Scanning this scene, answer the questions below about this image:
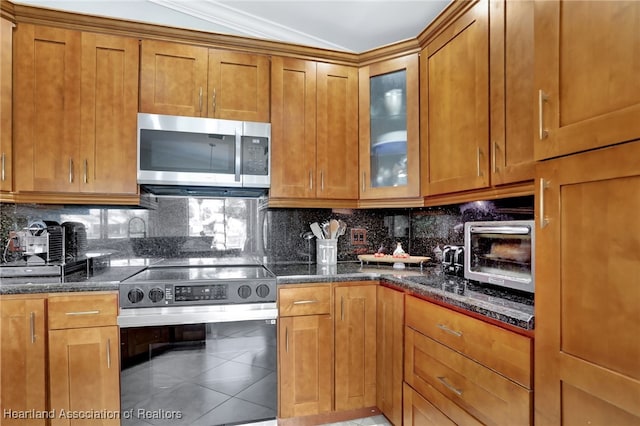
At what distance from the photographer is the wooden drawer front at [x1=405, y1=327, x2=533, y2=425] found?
1120mm

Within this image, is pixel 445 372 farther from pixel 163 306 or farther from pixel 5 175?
pixel 5 175

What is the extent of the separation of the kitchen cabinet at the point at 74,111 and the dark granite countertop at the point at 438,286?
1.17 metres

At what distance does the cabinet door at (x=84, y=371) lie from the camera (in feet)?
5.45

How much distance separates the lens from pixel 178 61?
206 centimetres

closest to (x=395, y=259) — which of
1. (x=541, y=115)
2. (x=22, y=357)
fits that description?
(x=541, y=115)

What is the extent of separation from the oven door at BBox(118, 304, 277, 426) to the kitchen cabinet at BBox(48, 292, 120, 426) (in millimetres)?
57

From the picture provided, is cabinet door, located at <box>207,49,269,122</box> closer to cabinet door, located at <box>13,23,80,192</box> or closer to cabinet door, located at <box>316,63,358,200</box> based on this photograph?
cabinet door, located at <box>316,63,358,200</box>

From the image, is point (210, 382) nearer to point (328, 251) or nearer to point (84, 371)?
point (84, 371)

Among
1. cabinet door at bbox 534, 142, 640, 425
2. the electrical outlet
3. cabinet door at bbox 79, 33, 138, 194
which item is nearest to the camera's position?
cabinet door at bbox 534, 142, 640, 425

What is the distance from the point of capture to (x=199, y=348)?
1.76 m

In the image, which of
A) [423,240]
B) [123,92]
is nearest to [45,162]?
[123,92]

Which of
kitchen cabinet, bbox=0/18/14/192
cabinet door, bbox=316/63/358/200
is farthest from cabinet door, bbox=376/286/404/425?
kitchen cabinet, bbox=0/18/14/192

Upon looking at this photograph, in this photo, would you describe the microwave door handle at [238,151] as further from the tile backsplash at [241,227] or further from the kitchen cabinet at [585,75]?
the kitchen cabinet at [585,75]

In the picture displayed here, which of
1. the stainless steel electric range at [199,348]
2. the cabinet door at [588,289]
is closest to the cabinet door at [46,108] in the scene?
the stainless steel electric range at [199,348]
